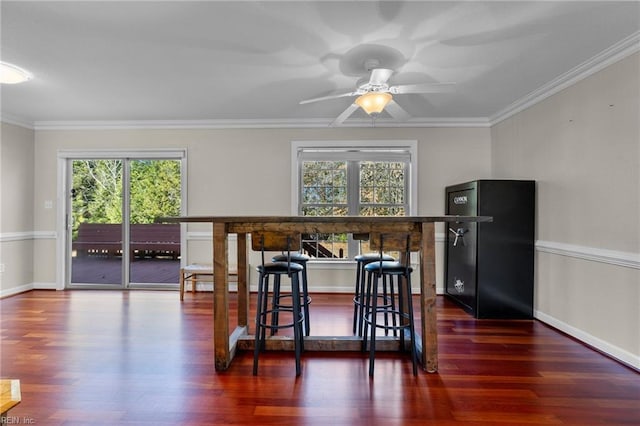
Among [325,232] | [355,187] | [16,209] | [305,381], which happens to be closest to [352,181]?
[355,187]

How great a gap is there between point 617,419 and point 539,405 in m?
0.38

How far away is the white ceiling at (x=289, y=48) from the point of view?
2041 millimetres

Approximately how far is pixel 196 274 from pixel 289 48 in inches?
122

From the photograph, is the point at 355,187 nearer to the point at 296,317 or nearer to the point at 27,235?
the point at 296,317

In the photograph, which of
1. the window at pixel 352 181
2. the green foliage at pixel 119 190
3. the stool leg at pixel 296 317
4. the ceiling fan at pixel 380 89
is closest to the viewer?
the stool leg at pixel 296 317

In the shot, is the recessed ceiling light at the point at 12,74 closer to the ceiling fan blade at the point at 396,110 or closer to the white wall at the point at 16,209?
the white wall at the point at 16,209

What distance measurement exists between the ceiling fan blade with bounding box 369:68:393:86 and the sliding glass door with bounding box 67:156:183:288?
3303 mm

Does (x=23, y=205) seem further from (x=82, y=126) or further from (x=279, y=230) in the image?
(x=279, y=230)

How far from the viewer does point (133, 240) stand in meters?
4.66

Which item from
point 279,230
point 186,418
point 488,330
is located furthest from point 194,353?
point 488,330

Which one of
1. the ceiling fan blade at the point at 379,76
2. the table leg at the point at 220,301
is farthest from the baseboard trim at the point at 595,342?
the table leg at the point at 220,301

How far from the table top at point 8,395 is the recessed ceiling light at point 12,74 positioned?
3043mm

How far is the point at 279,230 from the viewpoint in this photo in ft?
7.50

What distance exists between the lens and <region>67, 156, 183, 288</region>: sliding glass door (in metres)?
4.63
